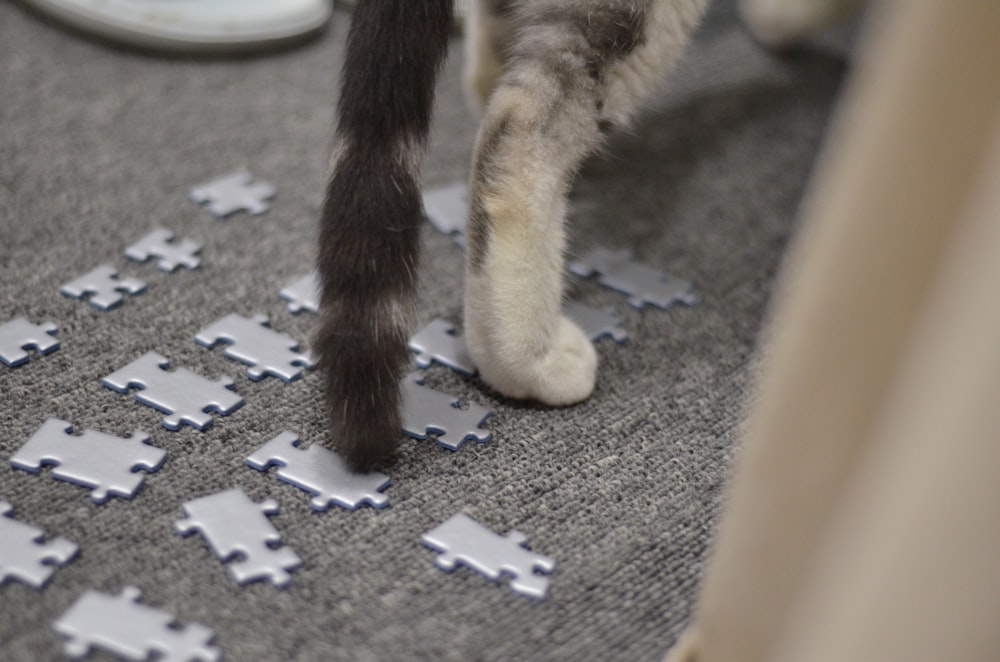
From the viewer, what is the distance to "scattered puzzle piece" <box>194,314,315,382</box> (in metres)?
1.17

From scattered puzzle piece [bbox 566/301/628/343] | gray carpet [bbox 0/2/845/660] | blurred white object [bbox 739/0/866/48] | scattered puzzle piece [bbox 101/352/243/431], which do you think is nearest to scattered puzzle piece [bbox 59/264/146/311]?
gray carpet [bbox 0/2/845/660]

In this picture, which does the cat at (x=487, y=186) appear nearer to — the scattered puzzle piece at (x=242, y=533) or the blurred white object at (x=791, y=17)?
the scattered puzzle piece at (x=242, y=533)

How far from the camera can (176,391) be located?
3.67ft

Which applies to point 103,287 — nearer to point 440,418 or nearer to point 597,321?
point 440,418

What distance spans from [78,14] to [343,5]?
0.55 meters

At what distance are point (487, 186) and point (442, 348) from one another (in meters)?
0.28

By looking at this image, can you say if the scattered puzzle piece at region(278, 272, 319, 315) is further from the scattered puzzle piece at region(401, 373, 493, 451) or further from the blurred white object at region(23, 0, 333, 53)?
the blurred white object at region(23, 0, 333, 53)

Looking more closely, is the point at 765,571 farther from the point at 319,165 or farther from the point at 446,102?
the point at 446,102

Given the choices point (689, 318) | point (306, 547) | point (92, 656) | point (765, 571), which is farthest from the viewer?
point (689, 318)

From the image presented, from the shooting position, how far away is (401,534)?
3.21ft

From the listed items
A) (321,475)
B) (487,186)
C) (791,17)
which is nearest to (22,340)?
(321,475)

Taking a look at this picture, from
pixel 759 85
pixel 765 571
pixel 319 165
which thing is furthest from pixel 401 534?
pixel 759 85

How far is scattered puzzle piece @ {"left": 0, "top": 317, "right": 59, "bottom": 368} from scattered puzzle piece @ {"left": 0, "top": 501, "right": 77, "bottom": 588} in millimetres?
274

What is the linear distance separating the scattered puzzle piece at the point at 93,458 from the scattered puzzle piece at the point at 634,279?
2.24 feet
